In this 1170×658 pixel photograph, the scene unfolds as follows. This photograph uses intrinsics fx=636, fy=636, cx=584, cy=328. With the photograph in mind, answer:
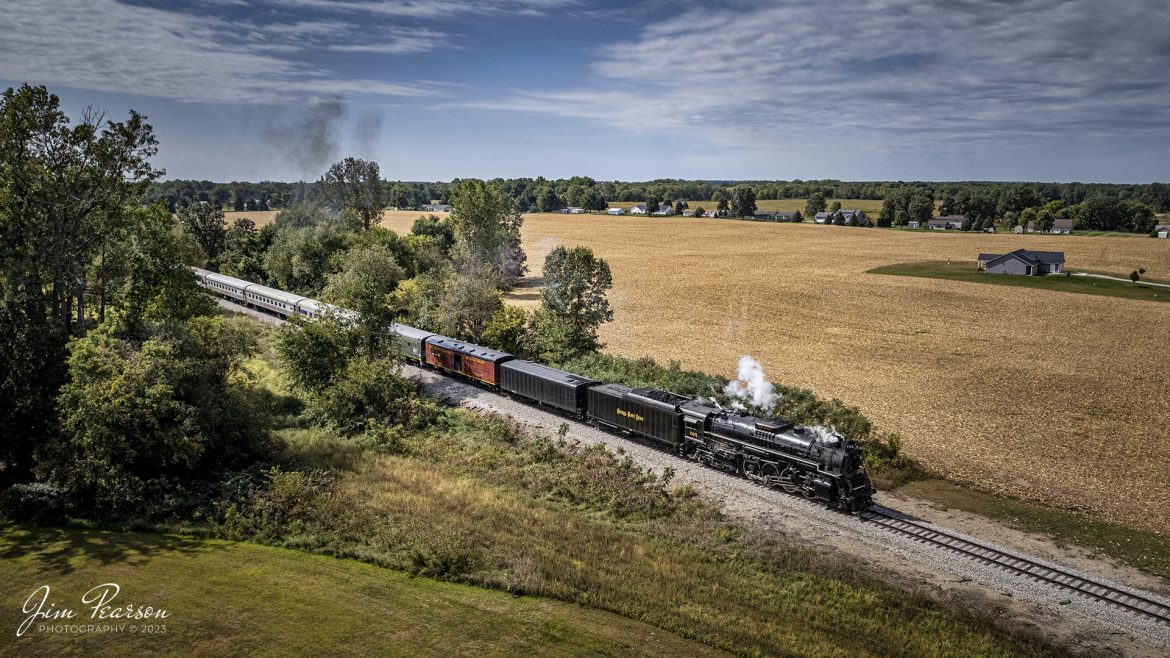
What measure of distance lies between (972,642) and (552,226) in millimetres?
138451

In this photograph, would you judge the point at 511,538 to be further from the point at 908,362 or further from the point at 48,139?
the point at 908,362

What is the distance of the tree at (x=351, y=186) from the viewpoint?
85938 millimetres

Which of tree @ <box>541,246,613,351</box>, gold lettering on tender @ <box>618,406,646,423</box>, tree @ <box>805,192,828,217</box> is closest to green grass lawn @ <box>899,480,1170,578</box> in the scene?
gold lettering on tender @ <box>618,406,646,423</box>

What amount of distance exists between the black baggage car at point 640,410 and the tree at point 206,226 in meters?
71.4

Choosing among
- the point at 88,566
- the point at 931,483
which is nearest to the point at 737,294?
the point at 931,483

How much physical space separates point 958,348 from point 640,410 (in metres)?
36.4

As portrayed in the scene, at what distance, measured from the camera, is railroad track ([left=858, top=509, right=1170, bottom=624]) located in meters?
19.6

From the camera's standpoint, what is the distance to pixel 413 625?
1720 cm

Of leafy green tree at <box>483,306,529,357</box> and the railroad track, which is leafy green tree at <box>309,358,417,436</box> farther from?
the railroad track

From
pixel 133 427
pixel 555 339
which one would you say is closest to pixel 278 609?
pixel 133 427

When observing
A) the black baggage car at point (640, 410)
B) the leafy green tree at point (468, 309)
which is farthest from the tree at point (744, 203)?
the black baggage car at point (640, 410)

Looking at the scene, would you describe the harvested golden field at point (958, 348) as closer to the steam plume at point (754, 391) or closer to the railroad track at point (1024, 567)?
the railroad track at point (1024, 567)

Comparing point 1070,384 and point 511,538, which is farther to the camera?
point 1070,384

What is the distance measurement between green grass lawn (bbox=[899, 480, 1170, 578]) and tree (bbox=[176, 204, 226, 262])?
86.1m
